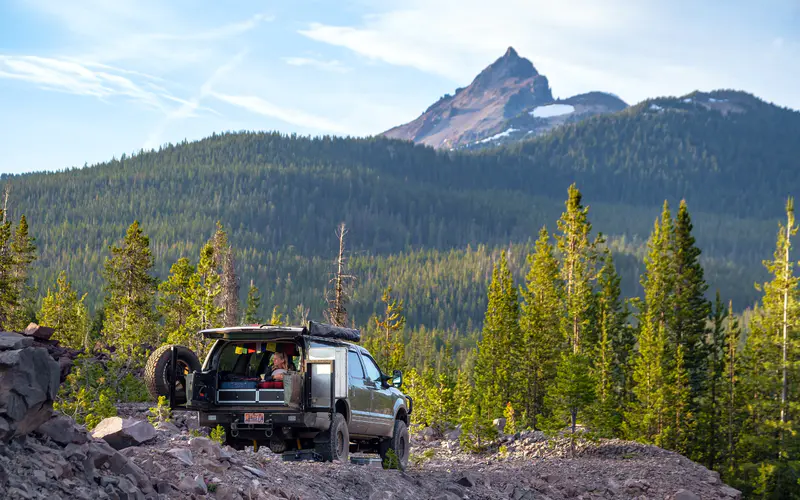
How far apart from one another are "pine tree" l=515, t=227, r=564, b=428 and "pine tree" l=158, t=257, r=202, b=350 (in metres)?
19.5

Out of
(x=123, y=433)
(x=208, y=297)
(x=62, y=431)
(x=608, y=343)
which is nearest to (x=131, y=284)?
(x=208, y=297)

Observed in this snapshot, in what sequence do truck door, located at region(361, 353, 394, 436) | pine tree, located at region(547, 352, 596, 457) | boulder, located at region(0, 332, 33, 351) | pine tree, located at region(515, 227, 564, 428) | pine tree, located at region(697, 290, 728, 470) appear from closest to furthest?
boulder, located at region(0, 332, 33, 351) < truck door, located at region(361, 353, 394, 436) < pine tree, located at region(547, 352, 596, 457) < pine tree, located at region(697, 290, 728, 470) < pine tree, located at region(515, 227, 564, 428)

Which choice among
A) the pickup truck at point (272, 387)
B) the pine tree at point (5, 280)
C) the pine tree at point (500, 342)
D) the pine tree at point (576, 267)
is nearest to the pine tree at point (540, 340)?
the pine tree at point (576, 267)

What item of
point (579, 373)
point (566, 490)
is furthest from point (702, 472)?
point (566, 490)

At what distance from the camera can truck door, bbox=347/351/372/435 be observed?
52.6ft

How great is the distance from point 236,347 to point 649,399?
109 feet

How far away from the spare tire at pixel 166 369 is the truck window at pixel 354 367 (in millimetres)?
2727

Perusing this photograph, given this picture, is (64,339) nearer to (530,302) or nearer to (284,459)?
(530,302)

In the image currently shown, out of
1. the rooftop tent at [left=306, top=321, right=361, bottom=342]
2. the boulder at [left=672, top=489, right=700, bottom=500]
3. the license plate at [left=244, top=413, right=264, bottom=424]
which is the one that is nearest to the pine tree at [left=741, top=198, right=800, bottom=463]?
the boulder at [left=672, top=489, right=700, bottom=500]

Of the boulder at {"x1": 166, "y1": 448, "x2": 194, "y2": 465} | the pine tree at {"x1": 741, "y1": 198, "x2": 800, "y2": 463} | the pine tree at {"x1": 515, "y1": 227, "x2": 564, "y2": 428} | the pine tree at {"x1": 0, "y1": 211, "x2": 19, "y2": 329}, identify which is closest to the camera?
the boulder at {"x1": 166, "y1": 448, "x2": 194, "y2": 465}

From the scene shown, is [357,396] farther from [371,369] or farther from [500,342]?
[500,342]

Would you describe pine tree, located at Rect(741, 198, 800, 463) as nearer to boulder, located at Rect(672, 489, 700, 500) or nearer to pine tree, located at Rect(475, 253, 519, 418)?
pine tree, located at Rect(475, 253, 519, 418)

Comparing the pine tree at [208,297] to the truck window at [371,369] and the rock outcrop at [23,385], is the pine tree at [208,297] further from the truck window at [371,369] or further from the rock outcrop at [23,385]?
the rock outcrop at [23,385]

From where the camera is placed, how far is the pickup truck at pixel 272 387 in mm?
14875
